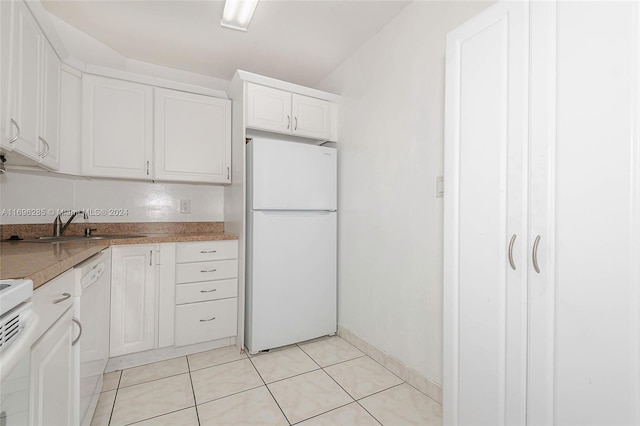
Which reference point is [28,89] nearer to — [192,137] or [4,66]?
[4,66]

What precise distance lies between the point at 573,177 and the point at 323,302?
2.03 m

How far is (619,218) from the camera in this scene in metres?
0.89

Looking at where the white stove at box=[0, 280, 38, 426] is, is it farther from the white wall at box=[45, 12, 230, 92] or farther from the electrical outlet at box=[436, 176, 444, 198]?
the white wall at box=[45, 12, 230, 92]

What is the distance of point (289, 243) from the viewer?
96.3 inches

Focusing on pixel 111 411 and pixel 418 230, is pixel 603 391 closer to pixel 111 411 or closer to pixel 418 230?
pixel 418 230

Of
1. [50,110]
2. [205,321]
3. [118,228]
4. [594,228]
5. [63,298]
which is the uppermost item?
[50,110]

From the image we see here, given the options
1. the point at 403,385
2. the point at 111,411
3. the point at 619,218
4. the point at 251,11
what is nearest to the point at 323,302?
the point at 403,385

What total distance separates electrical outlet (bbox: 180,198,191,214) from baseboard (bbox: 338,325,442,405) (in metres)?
1.86

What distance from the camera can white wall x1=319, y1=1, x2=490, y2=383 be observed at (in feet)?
5.90

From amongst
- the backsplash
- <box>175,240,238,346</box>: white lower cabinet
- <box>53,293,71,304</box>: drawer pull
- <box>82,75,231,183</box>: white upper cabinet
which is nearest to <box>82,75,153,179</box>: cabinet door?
<box>82,75,231,183</box>: white upper cabinet

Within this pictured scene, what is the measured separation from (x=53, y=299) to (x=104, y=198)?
75.1 inches

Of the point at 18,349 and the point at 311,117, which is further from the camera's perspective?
the point at 311,117

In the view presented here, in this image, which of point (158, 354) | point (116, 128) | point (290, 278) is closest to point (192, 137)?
point (116, 128)

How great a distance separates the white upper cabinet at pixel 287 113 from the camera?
95.2 inches
